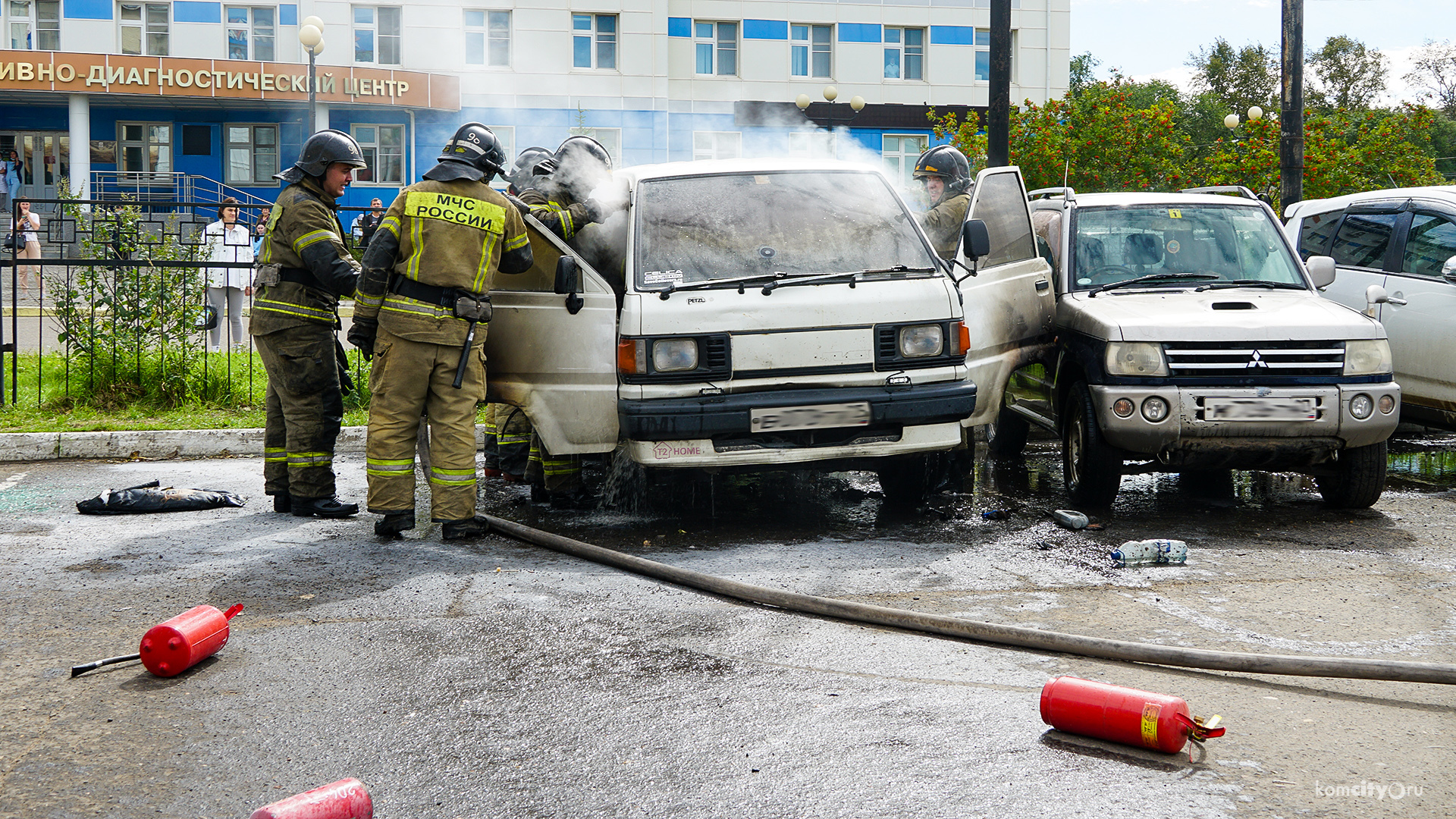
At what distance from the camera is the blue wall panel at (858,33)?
38656 millimetres

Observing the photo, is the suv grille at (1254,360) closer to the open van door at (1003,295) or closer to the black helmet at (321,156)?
the open van door at (1003,295)

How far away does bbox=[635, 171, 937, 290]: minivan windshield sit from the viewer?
653 centimetres

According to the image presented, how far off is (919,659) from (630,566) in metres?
1.64

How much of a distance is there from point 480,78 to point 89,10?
12252 mm

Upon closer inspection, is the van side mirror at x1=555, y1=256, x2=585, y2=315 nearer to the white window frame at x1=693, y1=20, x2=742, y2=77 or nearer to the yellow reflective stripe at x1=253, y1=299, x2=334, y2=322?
the yellow reflective stripe at x1=253, y1=299, x2=334, y2=322

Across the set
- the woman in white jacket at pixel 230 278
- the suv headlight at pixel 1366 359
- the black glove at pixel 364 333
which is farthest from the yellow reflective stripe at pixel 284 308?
the suv headlight at pixel 1366 359

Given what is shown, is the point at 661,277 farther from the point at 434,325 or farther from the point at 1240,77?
the point at 1240,77

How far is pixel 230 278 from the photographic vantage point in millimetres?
12820

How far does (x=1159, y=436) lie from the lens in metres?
6.52

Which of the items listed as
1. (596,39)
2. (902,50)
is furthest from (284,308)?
(902,50)

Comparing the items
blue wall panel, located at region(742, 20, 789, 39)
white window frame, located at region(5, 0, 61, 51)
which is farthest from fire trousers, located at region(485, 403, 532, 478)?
white window frame, located at region(5, 0, 61, 51)

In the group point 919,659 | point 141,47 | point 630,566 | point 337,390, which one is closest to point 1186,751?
point 919,659

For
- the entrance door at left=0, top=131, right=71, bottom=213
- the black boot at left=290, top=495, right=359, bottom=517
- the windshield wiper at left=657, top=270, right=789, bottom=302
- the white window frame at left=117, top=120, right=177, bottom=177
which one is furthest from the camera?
the white window frame at left=117, top=120, right=177, bottom=177

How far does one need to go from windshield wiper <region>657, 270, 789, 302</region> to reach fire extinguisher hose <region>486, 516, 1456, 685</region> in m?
1.37
